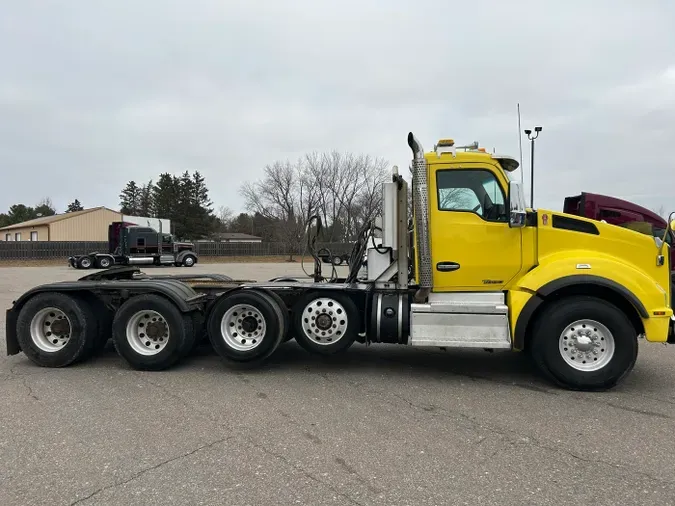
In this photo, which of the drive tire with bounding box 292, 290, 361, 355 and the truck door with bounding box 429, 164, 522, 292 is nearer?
the truck door with bounding box 429, 164, 522, 292

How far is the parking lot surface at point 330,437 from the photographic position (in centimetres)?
315

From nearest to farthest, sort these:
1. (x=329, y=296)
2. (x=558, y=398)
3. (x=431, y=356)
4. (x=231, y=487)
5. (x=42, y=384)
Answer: (x=231, y=487)
(x=558, y=398)
(x=42, y=384)
(x=329, y=296)
(x=431, y=356)

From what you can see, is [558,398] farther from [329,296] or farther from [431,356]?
[329,296]

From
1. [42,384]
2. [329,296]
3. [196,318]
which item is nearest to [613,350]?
[329,296]

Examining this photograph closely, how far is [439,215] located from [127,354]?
4.13 meters

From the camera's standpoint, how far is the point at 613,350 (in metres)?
5.17

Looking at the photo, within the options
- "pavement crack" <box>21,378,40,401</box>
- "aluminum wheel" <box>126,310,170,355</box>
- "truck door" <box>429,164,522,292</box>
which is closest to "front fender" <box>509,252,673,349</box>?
"truck door" <box>429,164,522,292</box>

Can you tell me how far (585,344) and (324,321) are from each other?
9.41ft

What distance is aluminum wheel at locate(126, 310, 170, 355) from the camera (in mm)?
6039

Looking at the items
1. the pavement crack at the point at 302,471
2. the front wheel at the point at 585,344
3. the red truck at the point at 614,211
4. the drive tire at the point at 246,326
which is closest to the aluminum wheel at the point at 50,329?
the drive tire at the point at 246,326

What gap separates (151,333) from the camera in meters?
6.09

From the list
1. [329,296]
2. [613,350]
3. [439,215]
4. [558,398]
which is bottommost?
[558,398]

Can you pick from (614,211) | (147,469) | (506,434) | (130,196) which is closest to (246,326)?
(147,469)

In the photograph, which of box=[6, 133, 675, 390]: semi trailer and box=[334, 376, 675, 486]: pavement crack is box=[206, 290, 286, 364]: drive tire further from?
box=[334, 376, 675, 486]: pavement crack
